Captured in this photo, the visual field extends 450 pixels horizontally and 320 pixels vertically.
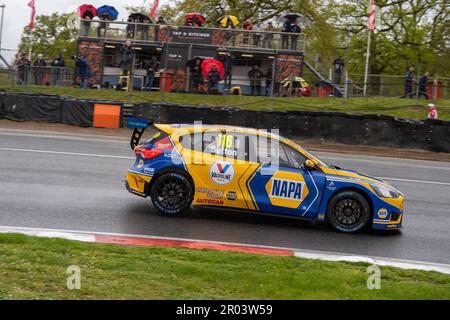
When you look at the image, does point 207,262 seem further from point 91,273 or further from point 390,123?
point 390,123

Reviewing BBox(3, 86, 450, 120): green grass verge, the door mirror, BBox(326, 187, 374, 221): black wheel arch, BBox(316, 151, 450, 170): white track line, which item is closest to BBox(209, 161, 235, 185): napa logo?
the door mirror

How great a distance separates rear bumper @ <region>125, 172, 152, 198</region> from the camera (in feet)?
32.7

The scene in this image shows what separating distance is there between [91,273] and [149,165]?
3.87 metres

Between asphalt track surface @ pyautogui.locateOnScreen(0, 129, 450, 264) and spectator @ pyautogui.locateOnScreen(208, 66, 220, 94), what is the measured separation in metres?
14.0

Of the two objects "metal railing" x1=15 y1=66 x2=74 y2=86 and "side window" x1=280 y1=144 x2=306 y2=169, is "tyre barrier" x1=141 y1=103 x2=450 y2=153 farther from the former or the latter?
"side window" x1=280 y1=144 x2=306 y2=169

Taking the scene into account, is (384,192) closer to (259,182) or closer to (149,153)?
(259,182)

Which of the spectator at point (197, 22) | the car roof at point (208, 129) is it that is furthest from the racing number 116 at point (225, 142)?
the spectator at point (197, 22)

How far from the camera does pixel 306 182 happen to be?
31.6ft

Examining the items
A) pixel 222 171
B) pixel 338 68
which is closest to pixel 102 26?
pixel 338 68

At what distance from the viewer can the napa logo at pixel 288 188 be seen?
9633mm

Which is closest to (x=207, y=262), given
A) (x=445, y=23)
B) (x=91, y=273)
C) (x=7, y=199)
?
(x=91, y=273)

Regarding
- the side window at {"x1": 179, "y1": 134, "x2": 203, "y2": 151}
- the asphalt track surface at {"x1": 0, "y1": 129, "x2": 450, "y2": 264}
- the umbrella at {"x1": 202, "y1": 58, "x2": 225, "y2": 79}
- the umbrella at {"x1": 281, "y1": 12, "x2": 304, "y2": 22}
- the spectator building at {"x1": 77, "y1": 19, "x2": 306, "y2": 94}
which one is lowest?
the asphalt track surface at {"x1": 0, "y1": 129, "x2": 450, "y2": 264}

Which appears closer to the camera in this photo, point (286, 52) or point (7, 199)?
point (7, 199)

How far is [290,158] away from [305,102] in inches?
750
